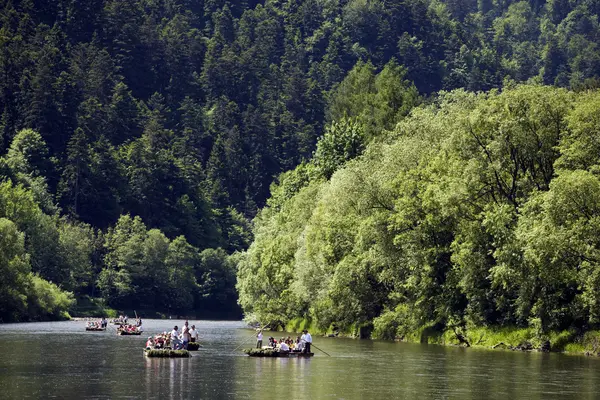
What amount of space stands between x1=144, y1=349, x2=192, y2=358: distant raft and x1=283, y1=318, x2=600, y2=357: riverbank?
2575cm

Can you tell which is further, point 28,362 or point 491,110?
point 491,110

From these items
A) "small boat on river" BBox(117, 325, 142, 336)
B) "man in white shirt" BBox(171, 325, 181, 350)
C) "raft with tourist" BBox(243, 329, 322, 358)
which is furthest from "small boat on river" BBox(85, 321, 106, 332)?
"raft with tourist" BBox(243, 329, 322, 358)

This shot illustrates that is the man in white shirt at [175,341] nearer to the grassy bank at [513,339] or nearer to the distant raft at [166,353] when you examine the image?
the distant raft at [166,353]

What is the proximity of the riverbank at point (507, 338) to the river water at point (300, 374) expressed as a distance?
7.95 feet

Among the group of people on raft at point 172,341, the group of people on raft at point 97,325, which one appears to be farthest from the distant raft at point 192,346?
the group of people on raft at point 97,325

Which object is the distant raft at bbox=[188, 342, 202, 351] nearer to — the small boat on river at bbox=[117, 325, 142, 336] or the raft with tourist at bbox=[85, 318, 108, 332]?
the small boat on river at bbox=[117, 325, 142, 336]

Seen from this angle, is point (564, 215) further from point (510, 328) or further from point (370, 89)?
point (370, 89)

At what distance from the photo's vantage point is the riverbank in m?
80.1

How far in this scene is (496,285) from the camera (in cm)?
8388

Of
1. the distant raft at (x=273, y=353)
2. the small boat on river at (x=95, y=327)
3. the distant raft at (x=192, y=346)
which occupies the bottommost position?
the distant raft at (x=273, y=353)

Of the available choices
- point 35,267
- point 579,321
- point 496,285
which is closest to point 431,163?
point 496,285

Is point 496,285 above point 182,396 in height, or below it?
above

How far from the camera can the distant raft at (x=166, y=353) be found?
7438cm

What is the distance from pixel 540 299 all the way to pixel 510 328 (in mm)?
7755
